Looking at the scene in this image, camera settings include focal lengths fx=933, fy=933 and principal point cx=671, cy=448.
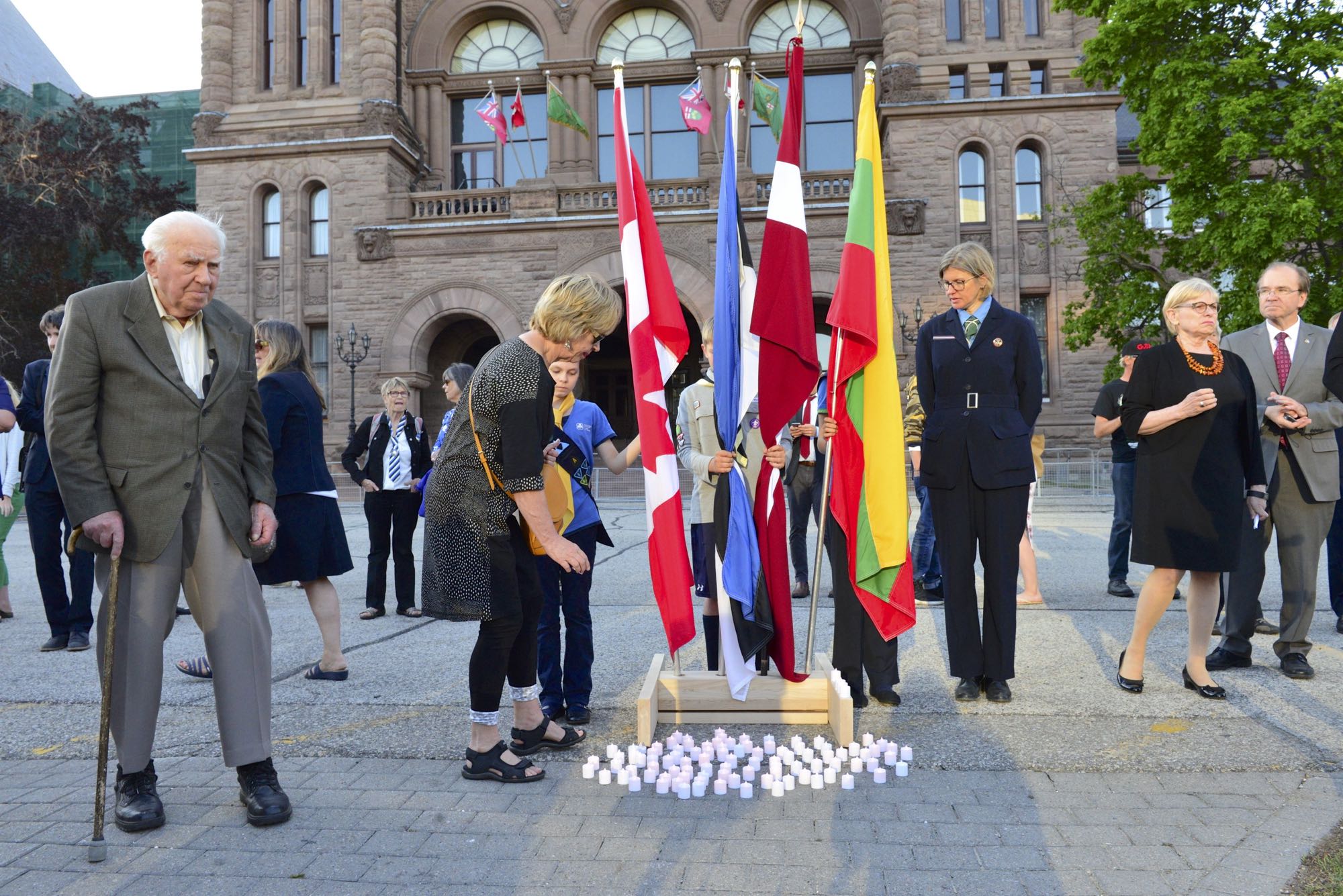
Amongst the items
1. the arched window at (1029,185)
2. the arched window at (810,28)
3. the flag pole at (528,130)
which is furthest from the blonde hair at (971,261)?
the arched window at (810,28)

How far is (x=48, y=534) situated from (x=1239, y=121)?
64.9 ft

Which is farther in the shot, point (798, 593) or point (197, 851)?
point (798, 593)

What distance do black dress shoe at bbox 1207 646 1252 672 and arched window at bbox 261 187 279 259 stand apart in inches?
1039

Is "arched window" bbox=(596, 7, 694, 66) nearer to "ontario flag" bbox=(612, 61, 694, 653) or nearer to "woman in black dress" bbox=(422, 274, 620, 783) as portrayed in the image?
"ontario flag" bbox=(612, 61, 694, 653)

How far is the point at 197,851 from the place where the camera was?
2996 mm

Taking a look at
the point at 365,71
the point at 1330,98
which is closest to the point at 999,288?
the point at 1330,98

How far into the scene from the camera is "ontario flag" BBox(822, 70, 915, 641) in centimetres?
437

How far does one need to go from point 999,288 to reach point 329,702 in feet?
74.4

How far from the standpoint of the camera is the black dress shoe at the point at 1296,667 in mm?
4953

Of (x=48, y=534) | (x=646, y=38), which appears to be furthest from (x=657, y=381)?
(x=646, y=38)

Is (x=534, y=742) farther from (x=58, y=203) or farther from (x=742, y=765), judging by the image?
(x=58, y=203)

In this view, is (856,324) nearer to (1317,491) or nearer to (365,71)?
(1317,491)

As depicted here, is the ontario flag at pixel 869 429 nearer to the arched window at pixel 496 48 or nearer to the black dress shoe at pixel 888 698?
the black dress shoe at pixel 888 698

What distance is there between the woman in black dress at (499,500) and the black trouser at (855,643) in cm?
152
